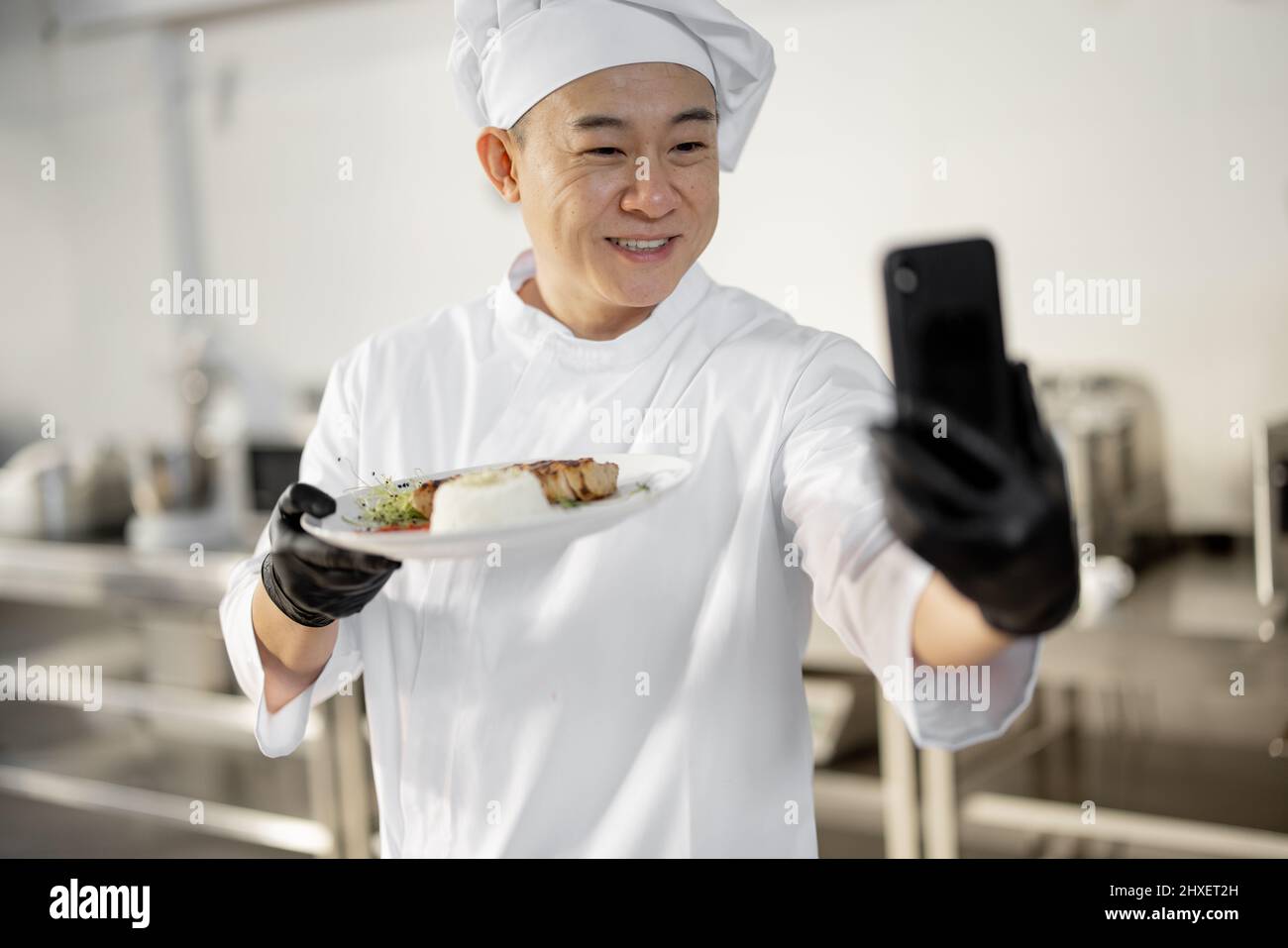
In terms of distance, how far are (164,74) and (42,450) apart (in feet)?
3.67

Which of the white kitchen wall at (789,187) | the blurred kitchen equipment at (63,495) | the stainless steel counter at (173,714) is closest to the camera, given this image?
the white kitchen wall at (789,187)

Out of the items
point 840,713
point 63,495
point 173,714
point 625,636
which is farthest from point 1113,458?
point 63,495

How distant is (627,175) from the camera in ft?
3.79

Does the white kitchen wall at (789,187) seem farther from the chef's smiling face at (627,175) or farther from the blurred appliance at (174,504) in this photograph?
the chef's smiling face at (627,175)

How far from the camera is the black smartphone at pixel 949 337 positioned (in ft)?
2.46

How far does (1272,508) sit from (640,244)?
1378mm

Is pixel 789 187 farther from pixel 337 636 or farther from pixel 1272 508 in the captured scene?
pixel 337 636

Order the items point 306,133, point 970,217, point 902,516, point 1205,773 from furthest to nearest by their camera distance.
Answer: point 306,133, point 970,217, point 1205,773, point 902,516

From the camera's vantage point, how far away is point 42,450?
3.29 m

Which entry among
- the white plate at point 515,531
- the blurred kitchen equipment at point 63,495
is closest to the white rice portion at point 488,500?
the white plate at point 515,531

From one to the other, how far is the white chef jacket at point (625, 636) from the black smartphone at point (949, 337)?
1.16 feet

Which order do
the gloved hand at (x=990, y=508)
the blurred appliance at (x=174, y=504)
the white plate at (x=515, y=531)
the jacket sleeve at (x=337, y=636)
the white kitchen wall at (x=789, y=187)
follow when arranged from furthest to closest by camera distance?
the blurred appliance at (x=174, y=504)
the white kitchen wall at (x=789, y=187)
the jacket sleeve at (x=337, y=636)
the white plate at (x=515, y=531)
the gloved hand at (x=990, y=508)
